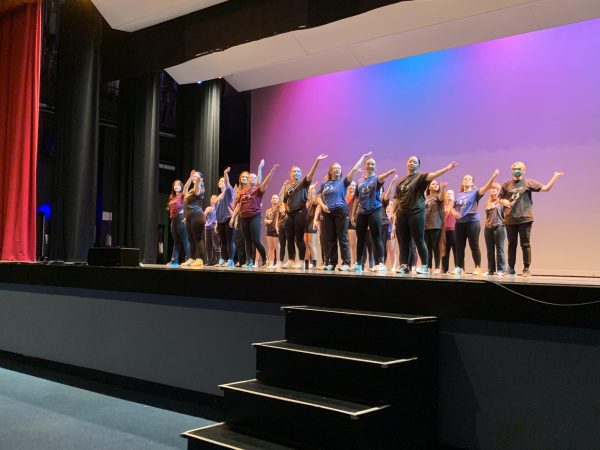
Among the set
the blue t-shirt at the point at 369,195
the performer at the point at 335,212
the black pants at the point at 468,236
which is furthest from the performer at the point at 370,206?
the black pants at the point at 468,236

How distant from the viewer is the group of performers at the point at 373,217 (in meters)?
5.53

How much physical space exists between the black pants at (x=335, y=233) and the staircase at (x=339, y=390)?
2.88 m

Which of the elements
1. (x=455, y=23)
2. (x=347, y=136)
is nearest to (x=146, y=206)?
(x=347, y=136)

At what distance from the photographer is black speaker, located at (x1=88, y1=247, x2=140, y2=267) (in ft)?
15.1

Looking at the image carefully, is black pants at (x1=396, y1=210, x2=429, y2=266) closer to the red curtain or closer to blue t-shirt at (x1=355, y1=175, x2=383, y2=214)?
blue t-shirt at (x1=355, y1=175, x2=383, y2=214)

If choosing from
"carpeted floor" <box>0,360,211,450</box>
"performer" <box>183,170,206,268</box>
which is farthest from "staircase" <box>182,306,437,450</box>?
"performer" <box>183,170,206,268</box>

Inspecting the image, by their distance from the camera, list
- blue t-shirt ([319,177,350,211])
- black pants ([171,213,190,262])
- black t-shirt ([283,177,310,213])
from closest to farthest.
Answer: blue t-shirt ([319,177,350,211]), black t-shirt ([283,177,310,213]), black pants ([171,213,190,262])

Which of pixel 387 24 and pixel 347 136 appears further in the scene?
pixel 347 136

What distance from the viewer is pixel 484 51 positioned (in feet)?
29.5

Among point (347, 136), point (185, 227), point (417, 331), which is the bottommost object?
point (417, 331)

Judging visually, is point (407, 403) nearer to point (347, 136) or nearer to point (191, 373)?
point (191, 373)

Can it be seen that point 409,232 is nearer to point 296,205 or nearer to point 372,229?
point 372,229

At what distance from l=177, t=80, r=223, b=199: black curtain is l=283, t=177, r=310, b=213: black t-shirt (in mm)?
4755

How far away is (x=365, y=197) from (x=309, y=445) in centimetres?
336
